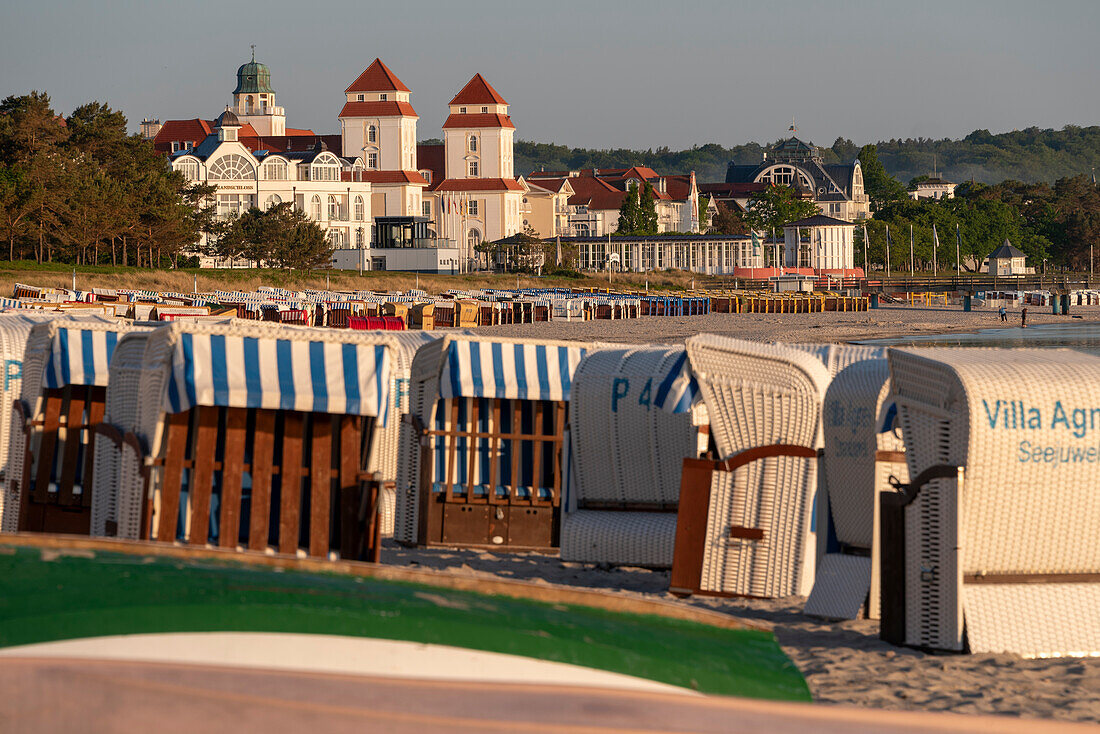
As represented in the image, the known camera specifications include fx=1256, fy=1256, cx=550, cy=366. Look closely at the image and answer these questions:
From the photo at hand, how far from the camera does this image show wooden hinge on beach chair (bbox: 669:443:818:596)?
792 centimetres

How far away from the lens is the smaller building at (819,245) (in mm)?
122375

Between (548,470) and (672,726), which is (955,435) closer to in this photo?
(672,726)

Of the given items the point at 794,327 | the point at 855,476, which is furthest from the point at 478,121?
the point at 855,476

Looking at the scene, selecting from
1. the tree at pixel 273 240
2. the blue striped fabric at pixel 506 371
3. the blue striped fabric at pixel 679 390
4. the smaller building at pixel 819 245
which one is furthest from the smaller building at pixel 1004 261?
the blue striped fabric at pixel 679 390

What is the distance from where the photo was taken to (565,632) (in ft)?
12.0

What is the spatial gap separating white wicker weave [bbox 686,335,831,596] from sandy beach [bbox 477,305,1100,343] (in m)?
35.3

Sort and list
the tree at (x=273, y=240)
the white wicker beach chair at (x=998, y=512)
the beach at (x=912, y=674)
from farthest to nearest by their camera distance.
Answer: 1. the tree at (x=273, y=240)
2. the white wicker beach chair at (x=998, y=512)
3. the beach at (x=912, y=674)

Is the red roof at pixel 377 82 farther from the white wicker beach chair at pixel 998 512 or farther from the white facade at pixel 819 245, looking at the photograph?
the white wicker beach chair at pixel 998 512

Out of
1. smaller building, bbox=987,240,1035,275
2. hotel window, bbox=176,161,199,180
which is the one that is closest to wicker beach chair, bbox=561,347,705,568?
hotel window, bbox=176,161,199,180

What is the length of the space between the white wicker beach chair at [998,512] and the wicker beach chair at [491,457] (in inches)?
160

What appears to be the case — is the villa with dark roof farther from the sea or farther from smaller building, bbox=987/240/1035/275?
the sea

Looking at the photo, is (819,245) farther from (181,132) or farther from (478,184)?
(181,132)

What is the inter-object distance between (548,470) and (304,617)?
22.8 feet

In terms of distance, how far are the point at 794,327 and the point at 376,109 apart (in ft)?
220
